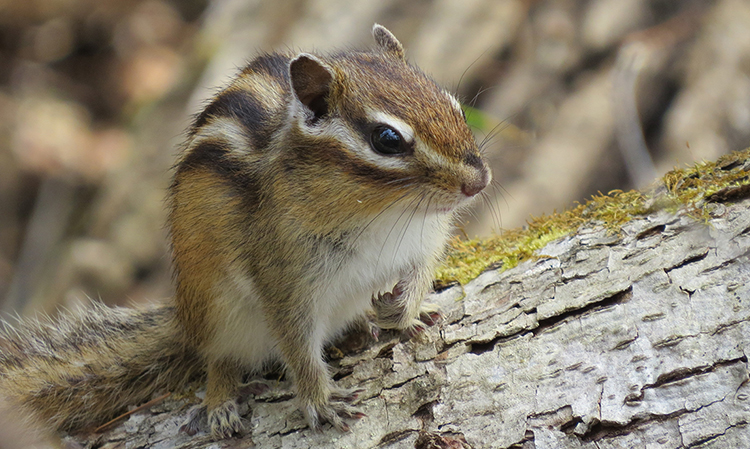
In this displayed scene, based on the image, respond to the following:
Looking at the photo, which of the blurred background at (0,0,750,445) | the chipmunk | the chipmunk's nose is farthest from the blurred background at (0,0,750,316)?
the chipmunk's nose

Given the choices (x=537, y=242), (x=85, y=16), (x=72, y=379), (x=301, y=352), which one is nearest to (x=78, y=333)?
(x=72, y=379)

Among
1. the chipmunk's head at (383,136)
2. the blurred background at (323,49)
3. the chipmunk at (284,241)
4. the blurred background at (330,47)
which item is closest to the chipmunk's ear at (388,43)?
the chipmunk at (284,241)

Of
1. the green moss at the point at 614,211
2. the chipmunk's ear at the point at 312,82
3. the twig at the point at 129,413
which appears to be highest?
the green moss at the point at 614,211

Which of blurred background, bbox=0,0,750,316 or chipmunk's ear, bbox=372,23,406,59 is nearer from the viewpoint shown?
chipmunk's ear, bbox=372,23,406,59

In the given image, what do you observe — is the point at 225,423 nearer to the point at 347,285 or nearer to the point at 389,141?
the point at 347,285

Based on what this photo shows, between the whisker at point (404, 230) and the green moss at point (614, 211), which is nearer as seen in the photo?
the whisker at point (404, 230)

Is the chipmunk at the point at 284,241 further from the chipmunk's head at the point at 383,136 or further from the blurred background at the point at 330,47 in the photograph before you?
the blurred background at the point at 330,47

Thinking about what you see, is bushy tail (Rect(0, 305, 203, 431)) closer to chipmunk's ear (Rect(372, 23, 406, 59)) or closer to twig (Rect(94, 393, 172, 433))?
twig (Rect(94, 393, 172, 433))
